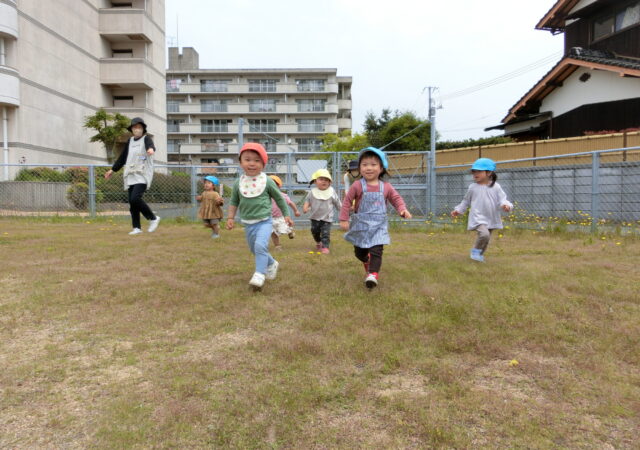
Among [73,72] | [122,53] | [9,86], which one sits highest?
[122,53]

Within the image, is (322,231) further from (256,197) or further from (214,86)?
(214,86)

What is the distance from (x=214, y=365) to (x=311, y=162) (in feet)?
33.5

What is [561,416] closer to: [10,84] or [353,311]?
[353,311]

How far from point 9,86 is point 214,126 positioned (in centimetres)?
2983

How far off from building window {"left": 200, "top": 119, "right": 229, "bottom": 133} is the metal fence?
33397 mm

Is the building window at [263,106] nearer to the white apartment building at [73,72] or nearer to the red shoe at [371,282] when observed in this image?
the white apartment building at [73,72]

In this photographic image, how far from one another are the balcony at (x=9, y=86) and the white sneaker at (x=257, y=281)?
21072 mm

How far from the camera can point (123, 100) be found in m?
30.6

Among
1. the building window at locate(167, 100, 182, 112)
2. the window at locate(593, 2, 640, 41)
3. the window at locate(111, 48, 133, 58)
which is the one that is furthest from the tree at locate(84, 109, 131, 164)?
the building window at locate(167, 100, 182, 112)

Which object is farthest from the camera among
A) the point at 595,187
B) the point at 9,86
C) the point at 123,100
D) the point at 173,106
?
the point at 173,106

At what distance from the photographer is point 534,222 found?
10.0 m

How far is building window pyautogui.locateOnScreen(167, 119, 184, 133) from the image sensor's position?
4912 centimetres

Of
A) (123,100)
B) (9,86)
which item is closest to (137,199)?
(9,86)

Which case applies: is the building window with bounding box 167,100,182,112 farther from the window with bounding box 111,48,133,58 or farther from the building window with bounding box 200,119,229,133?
the window with bounding box 111,48,133,58
